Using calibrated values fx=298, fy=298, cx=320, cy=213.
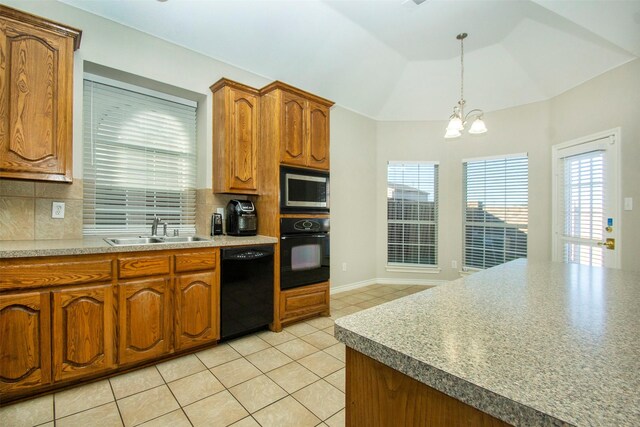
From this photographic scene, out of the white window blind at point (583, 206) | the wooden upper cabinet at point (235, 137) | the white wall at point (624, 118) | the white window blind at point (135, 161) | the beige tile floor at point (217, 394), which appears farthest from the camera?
the white window blind at point (583, 206)

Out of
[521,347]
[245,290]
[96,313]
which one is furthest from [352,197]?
[521,347]

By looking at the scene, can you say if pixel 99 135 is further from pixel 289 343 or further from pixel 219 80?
pixel 289 343

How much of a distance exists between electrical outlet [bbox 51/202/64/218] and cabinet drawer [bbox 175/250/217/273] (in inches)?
38.9

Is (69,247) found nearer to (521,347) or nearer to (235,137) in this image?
(235,137)

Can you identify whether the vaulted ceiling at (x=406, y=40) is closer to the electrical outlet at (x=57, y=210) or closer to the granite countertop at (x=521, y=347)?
the electrical outlet at (x=57, y=210)

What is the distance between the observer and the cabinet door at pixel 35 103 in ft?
6.30

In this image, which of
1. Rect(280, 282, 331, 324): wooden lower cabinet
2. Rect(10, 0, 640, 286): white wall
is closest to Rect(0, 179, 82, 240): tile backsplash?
Rect(10, 0, 640, 286): white wall

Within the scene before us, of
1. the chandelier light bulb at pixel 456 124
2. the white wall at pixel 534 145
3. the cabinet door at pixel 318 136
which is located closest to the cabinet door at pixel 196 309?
the cabinet door at pixel 318 136

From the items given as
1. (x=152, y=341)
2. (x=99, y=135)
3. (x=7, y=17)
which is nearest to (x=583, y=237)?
(x=152, y=341)

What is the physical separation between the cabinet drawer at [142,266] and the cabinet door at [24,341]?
41 centimetres

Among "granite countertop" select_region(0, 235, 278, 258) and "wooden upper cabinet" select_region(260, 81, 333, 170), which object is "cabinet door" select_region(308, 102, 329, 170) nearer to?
"wooden upper cabinet" select_region(260, 81, 333, 170)

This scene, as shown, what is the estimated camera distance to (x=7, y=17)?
1.90 metres

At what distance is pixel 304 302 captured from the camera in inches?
124

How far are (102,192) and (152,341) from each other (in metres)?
1.45
